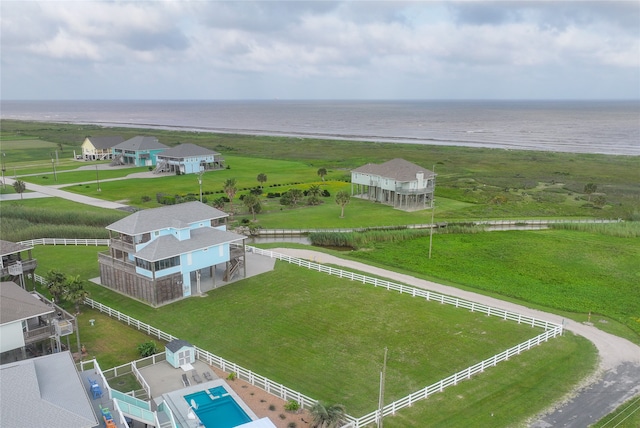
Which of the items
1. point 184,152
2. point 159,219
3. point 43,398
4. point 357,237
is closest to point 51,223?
point 159,219

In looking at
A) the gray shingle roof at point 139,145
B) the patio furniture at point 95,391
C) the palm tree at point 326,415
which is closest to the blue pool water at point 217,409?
the palm tree at point 326,415

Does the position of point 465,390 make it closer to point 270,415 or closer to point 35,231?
point 270,415

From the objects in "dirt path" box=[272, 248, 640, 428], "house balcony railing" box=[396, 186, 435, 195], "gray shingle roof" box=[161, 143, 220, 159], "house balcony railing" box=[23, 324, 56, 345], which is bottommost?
"dirt path" box=[272, 248, 640, 428]

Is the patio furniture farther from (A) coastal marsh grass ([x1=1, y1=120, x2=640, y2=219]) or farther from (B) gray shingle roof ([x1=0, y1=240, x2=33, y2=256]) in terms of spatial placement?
(A) coastal marsh grass ([x1=1, y1=120, x2=640, y2=219])

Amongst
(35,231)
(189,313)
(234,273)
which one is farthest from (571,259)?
(35,231)

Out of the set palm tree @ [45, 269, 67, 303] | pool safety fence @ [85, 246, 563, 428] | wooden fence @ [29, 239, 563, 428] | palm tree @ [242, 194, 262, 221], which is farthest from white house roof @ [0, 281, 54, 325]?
palm tree @ [242, 194, 262, 221]

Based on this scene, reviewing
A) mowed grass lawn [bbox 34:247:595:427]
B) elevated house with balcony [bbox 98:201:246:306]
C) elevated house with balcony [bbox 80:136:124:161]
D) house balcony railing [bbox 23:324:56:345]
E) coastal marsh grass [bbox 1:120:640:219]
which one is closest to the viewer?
mowed grass lawn [bbox 34:247:595:427]

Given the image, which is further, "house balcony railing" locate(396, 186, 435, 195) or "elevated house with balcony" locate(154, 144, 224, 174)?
"elevated house with balcony" locate(154, 144, 224, 174)
